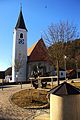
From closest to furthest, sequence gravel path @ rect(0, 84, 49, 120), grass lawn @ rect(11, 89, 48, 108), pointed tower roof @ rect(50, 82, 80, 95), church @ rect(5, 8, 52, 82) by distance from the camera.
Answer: pointed tower roof @ rect(50, 82, 80, 95)
gravel path @ rect(0, 84, 49, 120)
grass lawn @ rect(11, 89, 48, 108)
church @ rect(5, 8, 52, 82)

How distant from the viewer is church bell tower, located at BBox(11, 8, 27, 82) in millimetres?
65312

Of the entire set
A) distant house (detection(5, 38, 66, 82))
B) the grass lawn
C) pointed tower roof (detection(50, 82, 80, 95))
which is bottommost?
the grass lawn

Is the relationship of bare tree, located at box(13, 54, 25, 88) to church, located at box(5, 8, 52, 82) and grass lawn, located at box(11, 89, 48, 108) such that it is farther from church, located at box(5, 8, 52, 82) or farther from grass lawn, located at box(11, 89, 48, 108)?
grass lawn, located at box(11, 89, 48, 108)

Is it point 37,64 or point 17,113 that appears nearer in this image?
point 17,113

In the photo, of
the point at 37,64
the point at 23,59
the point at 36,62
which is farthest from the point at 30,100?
the point at 36,62

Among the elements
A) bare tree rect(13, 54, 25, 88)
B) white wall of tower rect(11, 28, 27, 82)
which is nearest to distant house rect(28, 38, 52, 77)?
white wall of tower rect(11, 28, 27, 82)

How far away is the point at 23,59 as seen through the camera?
2655 inches

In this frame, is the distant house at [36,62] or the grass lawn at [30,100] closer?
the grass lawn at [30,100]

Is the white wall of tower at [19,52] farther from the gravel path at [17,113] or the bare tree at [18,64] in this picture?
the gravel path at [17,113]

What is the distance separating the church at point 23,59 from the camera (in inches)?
2579

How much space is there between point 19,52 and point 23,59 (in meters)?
2.34

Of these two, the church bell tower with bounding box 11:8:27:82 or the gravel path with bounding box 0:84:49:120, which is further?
the church bell tower with bounding box 11:8:27:82

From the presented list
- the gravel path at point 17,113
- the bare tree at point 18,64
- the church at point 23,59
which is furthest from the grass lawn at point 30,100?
the bare tree at point 18,64

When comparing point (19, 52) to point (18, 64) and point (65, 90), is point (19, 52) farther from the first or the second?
point (65, 90)
